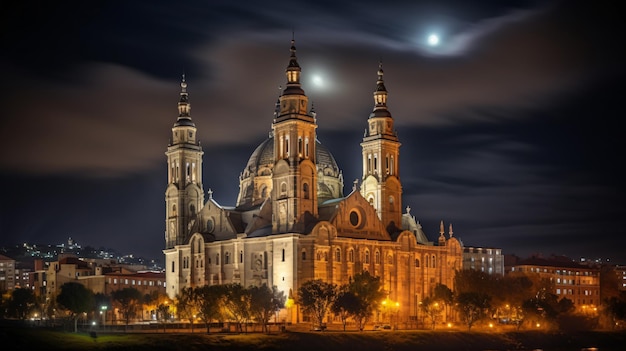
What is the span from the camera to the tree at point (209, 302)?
Answer: 371 feet

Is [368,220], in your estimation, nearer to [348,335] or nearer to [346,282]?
[346,282]

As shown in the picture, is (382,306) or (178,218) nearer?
(382,306)

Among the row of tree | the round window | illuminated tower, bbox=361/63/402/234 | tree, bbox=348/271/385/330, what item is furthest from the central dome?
tree, bbox=348/271/385/330

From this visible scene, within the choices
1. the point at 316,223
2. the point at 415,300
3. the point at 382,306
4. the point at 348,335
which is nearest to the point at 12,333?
the point at 348,335

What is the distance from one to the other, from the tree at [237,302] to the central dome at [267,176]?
94.8 feet

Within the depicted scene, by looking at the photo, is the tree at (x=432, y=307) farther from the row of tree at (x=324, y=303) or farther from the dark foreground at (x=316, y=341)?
the dark foreground at (x=316, y=341)

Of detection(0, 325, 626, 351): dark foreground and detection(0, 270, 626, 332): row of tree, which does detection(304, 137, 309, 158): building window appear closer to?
detection(0, 270, 626, 332): row of tree

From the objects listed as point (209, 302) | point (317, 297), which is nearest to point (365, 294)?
point (317, 297)

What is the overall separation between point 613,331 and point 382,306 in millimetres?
36832

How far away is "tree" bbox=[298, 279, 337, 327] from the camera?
116 metres

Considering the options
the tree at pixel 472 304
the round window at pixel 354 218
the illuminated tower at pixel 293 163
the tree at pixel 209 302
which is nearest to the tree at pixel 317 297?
the tree at pixel 209 302

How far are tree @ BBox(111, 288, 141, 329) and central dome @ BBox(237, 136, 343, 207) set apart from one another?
66.8 feet

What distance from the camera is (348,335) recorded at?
109 meters

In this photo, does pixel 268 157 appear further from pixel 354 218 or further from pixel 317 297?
pixel 317 297
